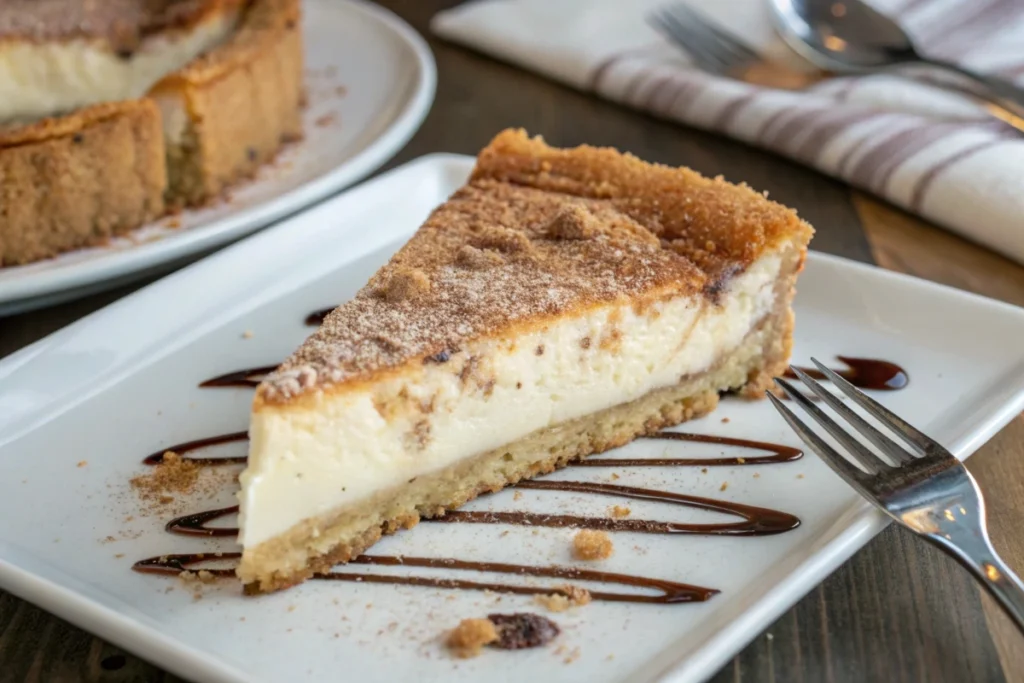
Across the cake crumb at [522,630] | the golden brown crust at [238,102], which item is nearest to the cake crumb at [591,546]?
the cake crumb at [522,630]

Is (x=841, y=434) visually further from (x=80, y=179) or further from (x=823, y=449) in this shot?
(x=80, y=179)

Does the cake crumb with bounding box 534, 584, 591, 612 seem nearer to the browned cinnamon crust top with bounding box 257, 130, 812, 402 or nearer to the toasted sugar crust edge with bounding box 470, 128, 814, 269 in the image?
the browned cinnamon crust top with bounding box 257, 130, 812, 402

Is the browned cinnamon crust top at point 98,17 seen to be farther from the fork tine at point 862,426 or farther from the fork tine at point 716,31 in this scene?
the fork tine at point 862,426

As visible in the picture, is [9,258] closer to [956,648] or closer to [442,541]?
[442,541]

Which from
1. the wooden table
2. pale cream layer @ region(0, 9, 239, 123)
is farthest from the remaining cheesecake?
the wooden table

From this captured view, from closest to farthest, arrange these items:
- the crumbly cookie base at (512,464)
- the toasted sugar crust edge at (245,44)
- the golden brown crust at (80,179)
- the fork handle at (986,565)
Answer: the fork handle at (986,565) → the crumbly cookie base at (512,464) → the golden brown crust at (80,179) → the toasted sugar crust edge at (245,44)

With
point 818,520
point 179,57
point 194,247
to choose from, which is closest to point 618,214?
point 818,520

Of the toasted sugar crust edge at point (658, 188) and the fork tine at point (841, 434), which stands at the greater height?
the toasted sugar crust edge at point (658, 188)
